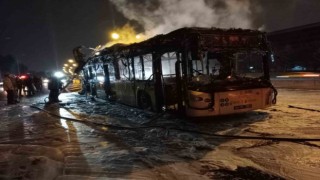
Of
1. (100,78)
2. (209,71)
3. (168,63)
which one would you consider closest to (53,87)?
(100,78)

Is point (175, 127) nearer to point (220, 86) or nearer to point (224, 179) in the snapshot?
point (220, 86)

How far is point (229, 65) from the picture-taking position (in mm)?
10891

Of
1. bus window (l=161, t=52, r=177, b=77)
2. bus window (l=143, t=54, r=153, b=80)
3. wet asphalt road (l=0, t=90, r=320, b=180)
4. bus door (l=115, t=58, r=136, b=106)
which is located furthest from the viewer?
bus door (l=115, t=58, r=136, b=106)

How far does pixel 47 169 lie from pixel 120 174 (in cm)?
144

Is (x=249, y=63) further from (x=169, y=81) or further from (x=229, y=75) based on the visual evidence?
(x=169, y=81)

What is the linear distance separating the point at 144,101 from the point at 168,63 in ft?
8.99

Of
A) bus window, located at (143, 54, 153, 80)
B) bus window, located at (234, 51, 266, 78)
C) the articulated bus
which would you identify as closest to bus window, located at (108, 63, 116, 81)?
bus window, located at (143, 54, 153, 80)

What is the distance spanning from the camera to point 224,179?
5457 mm

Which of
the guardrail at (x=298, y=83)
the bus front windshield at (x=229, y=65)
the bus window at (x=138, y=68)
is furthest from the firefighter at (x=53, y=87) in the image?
the guardrail at (x=298, y=83)

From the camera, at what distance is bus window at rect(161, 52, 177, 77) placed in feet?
36.4

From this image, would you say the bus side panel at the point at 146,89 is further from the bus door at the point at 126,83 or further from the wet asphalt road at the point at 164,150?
the wet asphalt road at the point at 164,150

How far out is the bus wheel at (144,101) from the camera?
525 inches

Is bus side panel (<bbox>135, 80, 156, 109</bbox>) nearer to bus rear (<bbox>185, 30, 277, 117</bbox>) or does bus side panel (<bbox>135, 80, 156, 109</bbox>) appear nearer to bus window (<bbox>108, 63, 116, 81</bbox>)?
bus rear (<bbox>185, 30, 277, 117</bbox>)

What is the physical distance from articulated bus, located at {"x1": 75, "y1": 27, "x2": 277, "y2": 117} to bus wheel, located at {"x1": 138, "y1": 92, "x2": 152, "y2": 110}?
2.05ft
